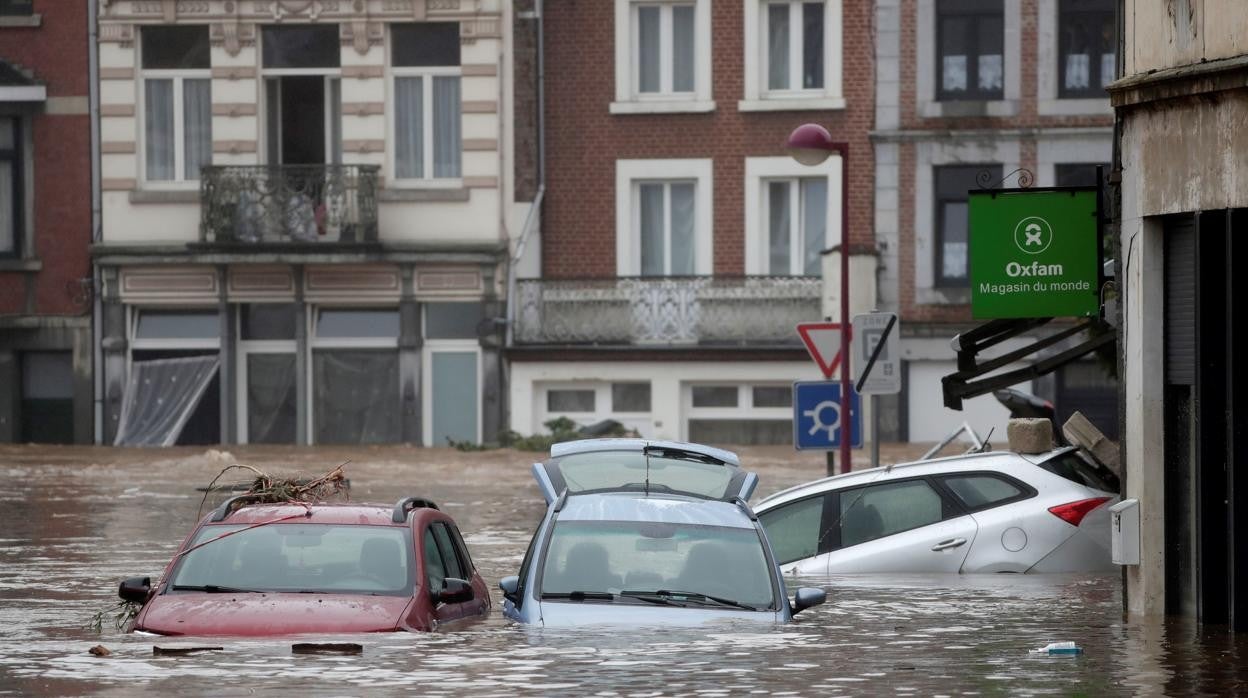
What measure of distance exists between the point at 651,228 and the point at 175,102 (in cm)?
816

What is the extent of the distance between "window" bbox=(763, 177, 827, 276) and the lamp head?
14.9m

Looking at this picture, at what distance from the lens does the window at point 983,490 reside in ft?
51.1

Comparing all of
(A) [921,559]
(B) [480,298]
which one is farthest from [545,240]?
(A) [921,559]

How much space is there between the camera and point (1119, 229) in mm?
14711

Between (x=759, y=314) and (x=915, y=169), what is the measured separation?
3452 millimetres

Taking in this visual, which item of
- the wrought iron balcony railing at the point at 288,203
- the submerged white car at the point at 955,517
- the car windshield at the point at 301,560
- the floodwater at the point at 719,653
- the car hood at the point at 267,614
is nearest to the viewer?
the floodwater at the point at 719,653

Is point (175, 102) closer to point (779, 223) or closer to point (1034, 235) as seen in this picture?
point (779, 223)

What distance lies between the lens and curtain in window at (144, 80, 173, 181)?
36094 mm

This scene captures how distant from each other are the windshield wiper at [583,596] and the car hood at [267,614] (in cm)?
81

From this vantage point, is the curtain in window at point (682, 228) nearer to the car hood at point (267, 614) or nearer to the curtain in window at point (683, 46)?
the curtain in window at point (683, 46)

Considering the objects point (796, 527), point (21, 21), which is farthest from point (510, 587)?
point (21, 21)

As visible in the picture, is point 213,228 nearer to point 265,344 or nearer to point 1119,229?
point 265,344

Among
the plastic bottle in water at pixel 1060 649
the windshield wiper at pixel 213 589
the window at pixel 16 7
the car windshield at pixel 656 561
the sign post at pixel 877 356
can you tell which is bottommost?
the plastic bottle in water at pixel 1060 649

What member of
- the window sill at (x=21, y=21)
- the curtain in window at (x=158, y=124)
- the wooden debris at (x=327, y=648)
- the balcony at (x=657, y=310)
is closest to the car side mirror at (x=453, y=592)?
the wooden debris at (x=327, y=648)
